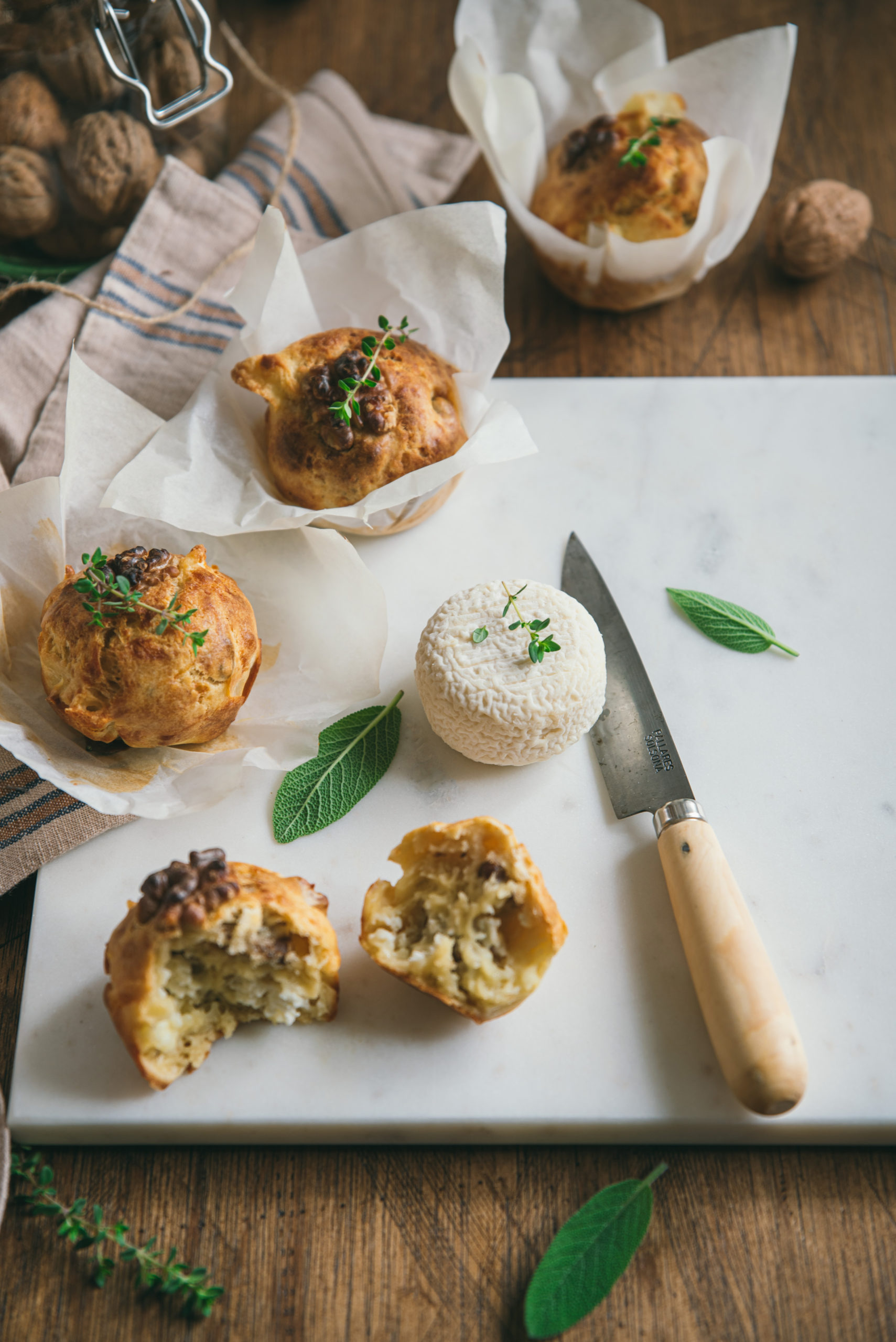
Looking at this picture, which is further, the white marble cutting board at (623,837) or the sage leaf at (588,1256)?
the white marble cutting board at (623,837)

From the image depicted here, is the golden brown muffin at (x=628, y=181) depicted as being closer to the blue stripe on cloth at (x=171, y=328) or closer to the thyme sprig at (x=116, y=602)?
the blue stripe on cloth at (x=171, y=328)

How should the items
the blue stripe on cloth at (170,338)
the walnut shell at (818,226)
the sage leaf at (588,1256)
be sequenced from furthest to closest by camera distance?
the walnut shell at (818,226), the blue stripe on cloth at (170,338), the sage leaf at (588,1256)

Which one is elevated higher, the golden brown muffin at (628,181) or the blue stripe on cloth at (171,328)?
the golden brown muffin at (628,181)

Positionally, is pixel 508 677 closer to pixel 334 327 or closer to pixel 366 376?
pixel 366 376

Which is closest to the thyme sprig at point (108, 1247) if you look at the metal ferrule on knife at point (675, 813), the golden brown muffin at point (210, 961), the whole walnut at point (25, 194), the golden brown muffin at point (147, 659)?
the golden brown muffin at point (210, 961)

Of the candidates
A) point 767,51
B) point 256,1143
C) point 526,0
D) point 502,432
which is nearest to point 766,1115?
point 256,1143

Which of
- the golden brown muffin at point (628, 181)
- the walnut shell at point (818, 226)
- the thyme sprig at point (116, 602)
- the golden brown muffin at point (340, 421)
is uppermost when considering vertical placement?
the golden brown muffin at point (628, 181)

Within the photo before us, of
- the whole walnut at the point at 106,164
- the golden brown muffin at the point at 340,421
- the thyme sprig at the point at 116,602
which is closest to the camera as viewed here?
the thyme sprig at the point at 116,602
